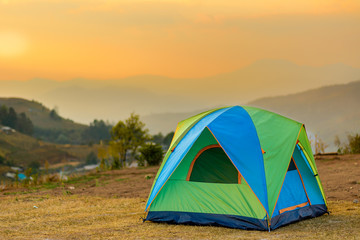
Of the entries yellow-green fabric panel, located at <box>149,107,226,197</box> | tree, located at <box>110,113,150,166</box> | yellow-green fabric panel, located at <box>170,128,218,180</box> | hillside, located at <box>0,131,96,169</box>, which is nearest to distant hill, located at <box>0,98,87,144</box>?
Answer: hillside, located at <box>0,131,96,169</box>

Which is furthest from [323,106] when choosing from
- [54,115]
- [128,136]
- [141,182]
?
[141,182]

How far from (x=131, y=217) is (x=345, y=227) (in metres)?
4.32

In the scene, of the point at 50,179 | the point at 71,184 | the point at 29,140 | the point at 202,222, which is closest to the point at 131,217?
the point at 202,222

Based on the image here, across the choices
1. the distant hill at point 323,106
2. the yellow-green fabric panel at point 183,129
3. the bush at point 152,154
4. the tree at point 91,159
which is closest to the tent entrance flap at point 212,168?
the yellow-green fabric panel at point 183,129

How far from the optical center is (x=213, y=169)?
30.6 feet

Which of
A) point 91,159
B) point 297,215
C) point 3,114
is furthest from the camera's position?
point 3,114

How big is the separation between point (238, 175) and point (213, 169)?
0.66 metres

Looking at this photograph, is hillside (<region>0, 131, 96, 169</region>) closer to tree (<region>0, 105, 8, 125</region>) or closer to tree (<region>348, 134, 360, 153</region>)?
tree (<region>0, 105, 8, 125</region>)

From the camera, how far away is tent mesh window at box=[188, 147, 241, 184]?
9.16 metres

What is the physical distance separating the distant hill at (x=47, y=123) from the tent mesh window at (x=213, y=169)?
3304 inches

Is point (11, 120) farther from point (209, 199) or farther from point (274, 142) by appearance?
point (274, 142)

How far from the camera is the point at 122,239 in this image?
7480mm

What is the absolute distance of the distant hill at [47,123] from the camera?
92438mm

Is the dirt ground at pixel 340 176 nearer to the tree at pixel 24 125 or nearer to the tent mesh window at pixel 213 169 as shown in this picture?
the tent mesh window at pixel 213 169
